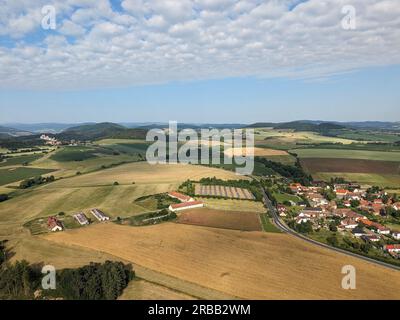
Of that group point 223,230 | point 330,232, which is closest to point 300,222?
point 330,232

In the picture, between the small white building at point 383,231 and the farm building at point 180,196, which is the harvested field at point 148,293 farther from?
the small white building at point 383,231

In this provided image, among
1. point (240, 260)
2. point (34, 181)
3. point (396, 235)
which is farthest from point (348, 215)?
point (34, 181)

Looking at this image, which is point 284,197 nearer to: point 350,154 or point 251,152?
point 251,152

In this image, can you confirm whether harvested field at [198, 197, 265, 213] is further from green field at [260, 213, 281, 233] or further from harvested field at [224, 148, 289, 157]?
harvested field at [224, 148, 289, 157]

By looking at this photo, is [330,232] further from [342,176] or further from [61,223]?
[342,176]

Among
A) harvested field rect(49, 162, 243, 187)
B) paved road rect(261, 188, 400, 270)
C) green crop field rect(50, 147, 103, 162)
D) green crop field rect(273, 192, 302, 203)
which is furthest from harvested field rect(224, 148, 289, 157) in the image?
paved road rect(261, 188, 400, 270)

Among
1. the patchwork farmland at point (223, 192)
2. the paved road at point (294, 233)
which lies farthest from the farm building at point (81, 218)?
the paved road at point (294, 233)
